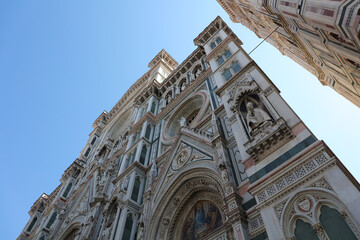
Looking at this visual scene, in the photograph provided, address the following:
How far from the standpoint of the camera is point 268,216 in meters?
5.02

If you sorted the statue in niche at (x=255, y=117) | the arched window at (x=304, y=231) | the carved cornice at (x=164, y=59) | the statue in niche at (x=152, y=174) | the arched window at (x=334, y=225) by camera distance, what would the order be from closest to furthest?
1. the arched window at (x=334, y=225)
2. the arched window at (x=304, y=231)
3. the statue in niche at (x=255, y=117)
4. the statue in niche at (x=152, y=174)
5. the carved cornice at (x=164, y=59)

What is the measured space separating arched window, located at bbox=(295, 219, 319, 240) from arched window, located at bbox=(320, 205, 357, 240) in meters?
0.22

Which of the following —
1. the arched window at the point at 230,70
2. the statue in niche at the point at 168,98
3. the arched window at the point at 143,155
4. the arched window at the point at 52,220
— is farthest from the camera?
the arched window at the point at 52,220

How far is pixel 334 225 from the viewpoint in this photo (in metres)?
4.13

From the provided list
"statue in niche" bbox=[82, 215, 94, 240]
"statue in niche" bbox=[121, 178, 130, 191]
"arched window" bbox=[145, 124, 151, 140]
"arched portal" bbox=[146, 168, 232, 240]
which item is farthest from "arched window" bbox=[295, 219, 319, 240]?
"arched window" bbox=[145, 124, 151, 140]

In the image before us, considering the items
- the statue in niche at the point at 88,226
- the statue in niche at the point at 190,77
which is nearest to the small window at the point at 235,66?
the statue in niche at the point at 190,77

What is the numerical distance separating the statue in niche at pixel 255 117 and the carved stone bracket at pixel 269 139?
1.11 feet

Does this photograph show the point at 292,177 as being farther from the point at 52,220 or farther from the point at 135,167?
the point at 52,220

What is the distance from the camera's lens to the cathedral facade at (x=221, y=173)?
4.68 meters

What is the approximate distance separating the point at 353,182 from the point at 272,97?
11.9 feet

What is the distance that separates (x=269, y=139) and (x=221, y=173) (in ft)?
7.30

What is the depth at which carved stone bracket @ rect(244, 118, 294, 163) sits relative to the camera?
6.17 meters

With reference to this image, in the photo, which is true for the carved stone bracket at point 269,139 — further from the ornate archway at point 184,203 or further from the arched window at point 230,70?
the arched window at point 230,70

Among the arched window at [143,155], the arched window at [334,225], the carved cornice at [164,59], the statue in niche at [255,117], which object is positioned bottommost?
the arched window at [334,225]
